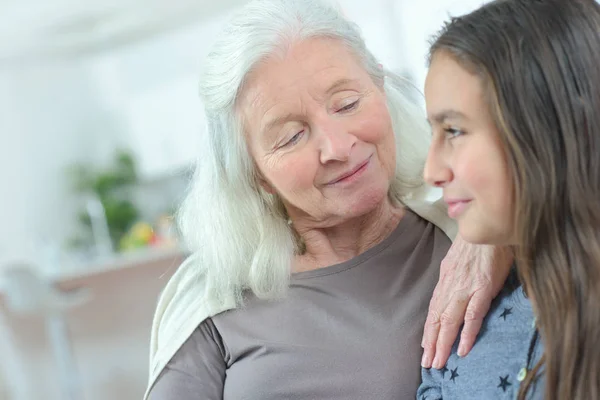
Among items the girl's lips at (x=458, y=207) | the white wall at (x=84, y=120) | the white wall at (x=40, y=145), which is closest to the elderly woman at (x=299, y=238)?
the girl's lips at (x=458, y=207)

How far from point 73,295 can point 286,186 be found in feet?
9.71

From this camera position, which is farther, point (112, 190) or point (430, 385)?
point (112, 190)

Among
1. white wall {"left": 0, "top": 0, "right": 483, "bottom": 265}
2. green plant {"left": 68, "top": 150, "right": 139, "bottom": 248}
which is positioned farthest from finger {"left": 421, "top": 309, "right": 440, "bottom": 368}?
white wall {"left": 0, "top": 0, "right": 483, "bottom": 265}

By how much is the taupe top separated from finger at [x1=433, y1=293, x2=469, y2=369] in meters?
0.11

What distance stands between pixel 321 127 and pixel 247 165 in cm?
20

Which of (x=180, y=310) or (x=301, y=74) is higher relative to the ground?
(x=301, y=74)

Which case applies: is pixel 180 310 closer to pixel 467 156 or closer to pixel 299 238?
pixel 299 238

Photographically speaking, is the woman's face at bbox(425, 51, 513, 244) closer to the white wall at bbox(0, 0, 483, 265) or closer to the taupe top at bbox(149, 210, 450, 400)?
the taupe top at bbox(149, 210, 450, 400)

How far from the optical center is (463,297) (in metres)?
1.15

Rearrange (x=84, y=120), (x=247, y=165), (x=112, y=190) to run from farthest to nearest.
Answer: (x=84, y=120) → (x=112, y=190) → (x=247, y=165)

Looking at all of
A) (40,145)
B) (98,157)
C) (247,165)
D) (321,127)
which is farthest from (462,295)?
(98,157)

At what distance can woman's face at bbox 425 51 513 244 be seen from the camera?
2.90 ft

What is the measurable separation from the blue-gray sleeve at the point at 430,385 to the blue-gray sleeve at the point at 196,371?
14.5 inches

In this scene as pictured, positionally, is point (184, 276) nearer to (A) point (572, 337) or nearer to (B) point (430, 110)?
(B) point (430, 110)
